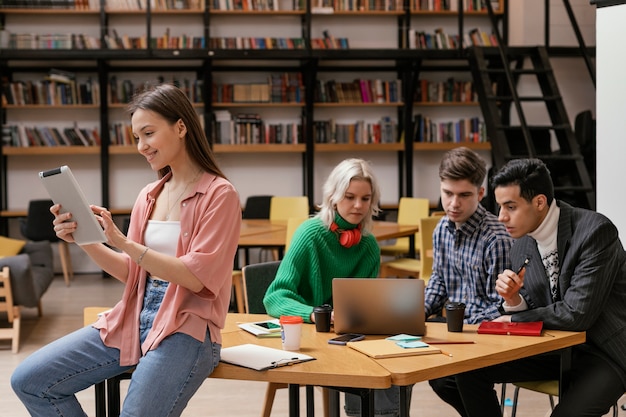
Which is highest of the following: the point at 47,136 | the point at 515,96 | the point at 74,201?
the point at 515,96

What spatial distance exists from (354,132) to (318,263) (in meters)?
6.43

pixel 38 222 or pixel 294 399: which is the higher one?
pixel 38 222

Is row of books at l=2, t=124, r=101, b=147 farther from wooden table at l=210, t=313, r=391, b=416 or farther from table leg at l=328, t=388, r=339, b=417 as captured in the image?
wooden table at l=210, t=313, r=391, b=416

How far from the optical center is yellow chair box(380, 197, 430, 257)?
7786mm

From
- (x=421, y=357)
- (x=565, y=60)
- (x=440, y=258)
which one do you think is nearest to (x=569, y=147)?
(x=565, y=60)

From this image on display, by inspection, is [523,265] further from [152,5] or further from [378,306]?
[152,5]

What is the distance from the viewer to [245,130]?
9.51 meters

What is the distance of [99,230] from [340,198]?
3.65ft

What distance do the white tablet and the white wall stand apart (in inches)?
120

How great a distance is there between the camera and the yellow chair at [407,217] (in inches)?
307

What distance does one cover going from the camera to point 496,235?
3.37 meters

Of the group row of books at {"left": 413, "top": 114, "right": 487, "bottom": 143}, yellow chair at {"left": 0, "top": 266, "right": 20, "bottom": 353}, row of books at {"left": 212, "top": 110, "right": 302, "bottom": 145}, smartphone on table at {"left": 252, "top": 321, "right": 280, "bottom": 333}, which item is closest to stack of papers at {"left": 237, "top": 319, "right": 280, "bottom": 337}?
smartphone on table at {"left": 252, "top": 321, "right": 280, "bottom": 333}

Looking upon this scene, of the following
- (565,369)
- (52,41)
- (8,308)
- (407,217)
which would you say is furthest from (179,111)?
(52,41)

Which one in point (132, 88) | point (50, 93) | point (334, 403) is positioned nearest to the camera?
point (334, 403)
